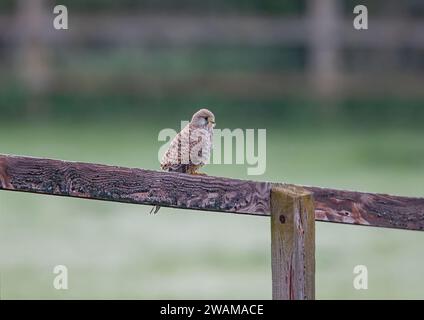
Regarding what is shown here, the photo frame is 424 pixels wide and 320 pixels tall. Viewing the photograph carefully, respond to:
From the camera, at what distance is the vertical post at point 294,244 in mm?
3074

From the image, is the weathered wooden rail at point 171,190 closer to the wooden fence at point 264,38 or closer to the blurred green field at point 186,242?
the blurred green field at point 186,242

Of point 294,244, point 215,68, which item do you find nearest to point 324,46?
point 215,68

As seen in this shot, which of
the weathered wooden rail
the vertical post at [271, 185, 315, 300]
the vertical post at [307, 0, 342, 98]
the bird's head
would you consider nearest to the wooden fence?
the vertical post at [307, 0, 342, 98]

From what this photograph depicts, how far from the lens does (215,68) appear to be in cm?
2038

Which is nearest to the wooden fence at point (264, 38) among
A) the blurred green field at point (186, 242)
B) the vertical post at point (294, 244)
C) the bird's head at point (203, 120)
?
the blurred green field at point (186, 242)

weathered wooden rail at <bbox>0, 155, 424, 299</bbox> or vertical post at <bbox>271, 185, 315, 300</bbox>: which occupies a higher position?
weathered wooden rail at <bbox>0, 155, 424, 299</bbox>

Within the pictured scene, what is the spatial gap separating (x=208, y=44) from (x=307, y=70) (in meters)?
1.97

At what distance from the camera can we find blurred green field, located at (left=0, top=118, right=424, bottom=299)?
8.14m

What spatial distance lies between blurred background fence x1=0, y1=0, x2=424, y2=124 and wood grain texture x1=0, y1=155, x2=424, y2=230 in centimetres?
1279

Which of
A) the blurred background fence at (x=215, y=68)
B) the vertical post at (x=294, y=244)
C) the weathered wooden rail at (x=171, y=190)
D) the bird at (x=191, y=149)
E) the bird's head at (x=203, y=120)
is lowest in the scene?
the vertical post at (x=294, y=244)

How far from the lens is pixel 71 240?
9711mm

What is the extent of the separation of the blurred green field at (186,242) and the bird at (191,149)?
340cm

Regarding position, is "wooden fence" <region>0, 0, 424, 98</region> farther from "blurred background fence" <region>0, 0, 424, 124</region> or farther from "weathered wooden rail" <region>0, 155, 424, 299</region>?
"weathered wooden rail" <region>0, 155, 424, 299</region>

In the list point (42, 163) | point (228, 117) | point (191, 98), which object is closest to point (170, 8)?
point (191, 98)
